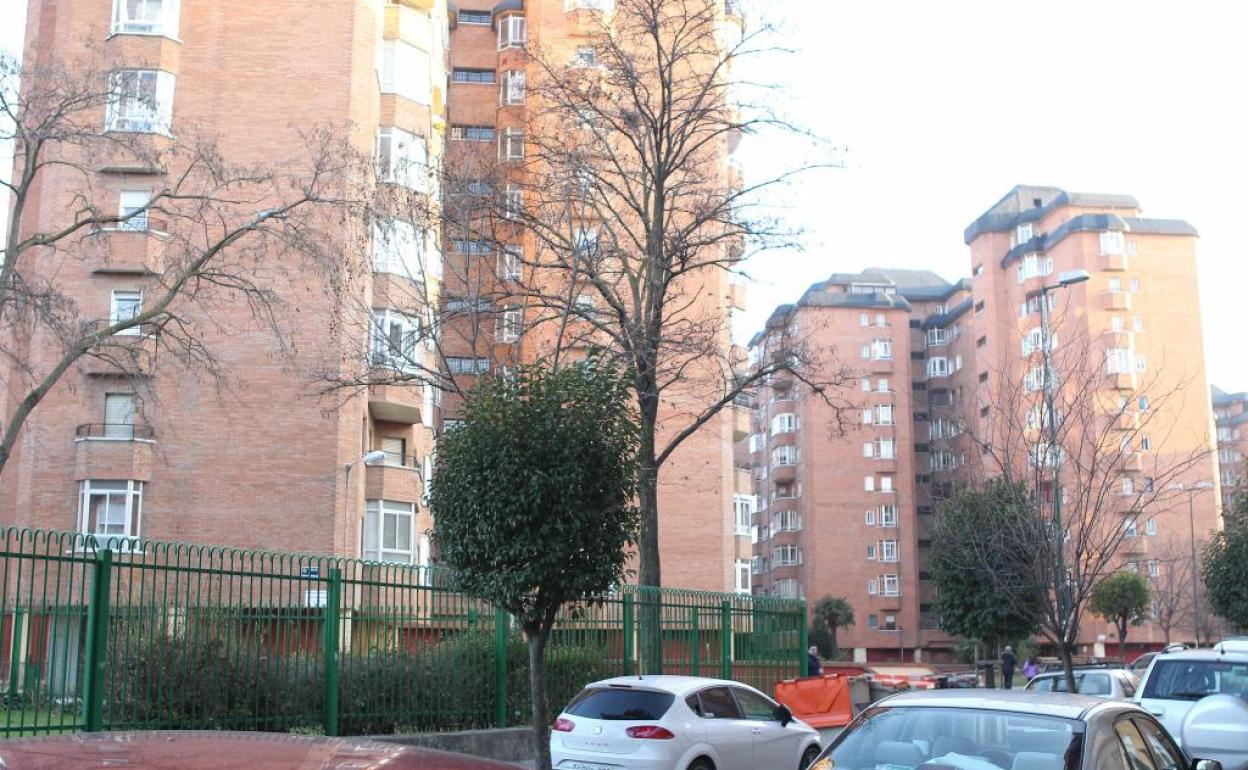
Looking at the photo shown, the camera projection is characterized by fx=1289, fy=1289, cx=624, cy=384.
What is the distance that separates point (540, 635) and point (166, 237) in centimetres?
2233

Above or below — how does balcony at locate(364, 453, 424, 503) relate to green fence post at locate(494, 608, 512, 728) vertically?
above

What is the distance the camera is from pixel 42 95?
22.2m

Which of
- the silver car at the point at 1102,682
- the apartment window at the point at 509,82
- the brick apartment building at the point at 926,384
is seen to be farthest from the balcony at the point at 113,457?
the brick apartment building at the point at 926,384

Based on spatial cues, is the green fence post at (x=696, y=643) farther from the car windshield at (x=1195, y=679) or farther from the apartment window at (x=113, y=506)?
the apartment window at (x=113, y=506)

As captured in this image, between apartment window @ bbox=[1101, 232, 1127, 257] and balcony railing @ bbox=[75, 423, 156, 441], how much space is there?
56.7 m

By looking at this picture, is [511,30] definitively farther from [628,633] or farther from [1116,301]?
[1116,301]

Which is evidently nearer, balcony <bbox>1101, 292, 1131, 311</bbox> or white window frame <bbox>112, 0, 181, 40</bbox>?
white window frame <bbox>112, 0, 181, 40</bbox>

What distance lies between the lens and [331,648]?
14391 millimetres

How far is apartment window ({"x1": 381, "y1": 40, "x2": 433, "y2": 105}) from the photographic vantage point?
37688 millimetres

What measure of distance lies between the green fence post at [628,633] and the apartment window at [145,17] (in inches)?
918

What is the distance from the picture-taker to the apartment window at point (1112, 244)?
238 feet

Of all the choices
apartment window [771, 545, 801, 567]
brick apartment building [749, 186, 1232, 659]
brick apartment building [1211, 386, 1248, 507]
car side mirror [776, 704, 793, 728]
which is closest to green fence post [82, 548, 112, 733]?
car side mirror [776, 704, 793, 728]

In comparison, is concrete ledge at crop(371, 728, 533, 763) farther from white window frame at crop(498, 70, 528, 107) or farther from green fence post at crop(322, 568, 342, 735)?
white window frame at crop(498, 70, 528, 107)

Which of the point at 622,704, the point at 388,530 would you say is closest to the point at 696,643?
the point at 622,704
